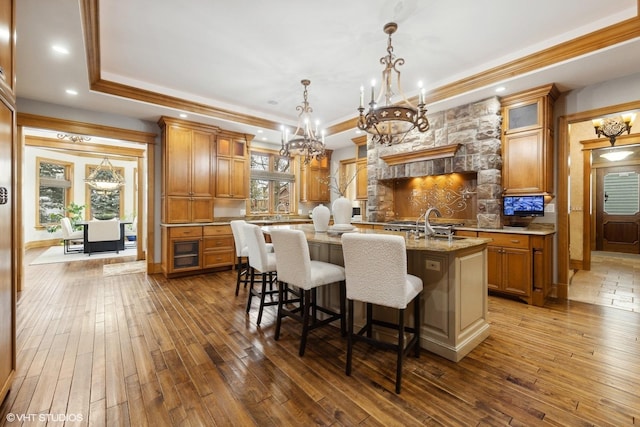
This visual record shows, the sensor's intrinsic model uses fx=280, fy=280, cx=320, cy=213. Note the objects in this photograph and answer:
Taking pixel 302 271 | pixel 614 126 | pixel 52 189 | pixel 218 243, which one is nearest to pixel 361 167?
pixel 218 243

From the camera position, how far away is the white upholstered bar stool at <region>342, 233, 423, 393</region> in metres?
1.85

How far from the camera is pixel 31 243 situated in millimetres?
7801

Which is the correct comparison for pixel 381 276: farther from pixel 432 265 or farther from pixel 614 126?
pixel 614 126

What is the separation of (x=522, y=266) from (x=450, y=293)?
6.77ft

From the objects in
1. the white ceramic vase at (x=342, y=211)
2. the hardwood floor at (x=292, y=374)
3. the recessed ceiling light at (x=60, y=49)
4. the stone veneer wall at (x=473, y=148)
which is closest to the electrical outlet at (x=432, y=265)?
the hardwood floor at (x=292, y=374)

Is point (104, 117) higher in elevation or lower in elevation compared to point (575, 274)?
higher

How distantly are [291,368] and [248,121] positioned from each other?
4527 mm

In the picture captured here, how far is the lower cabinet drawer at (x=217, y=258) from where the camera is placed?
203 inches

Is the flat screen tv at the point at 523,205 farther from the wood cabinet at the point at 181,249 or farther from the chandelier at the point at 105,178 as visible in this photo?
the chandelier at the point at 105,178

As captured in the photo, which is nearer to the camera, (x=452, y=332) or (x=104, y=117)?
(x=452, y=332)

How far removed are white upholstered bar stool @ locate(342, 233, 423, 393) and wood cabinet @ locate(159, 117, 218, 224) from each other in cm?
404

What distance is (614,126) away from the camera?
4277mm

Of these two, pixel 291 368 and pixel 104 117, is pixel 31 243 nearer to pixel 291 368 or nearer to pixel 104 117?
pixel 104 117

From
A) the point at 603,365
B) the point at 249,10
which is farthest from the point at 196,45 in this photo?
the point at 603,365
